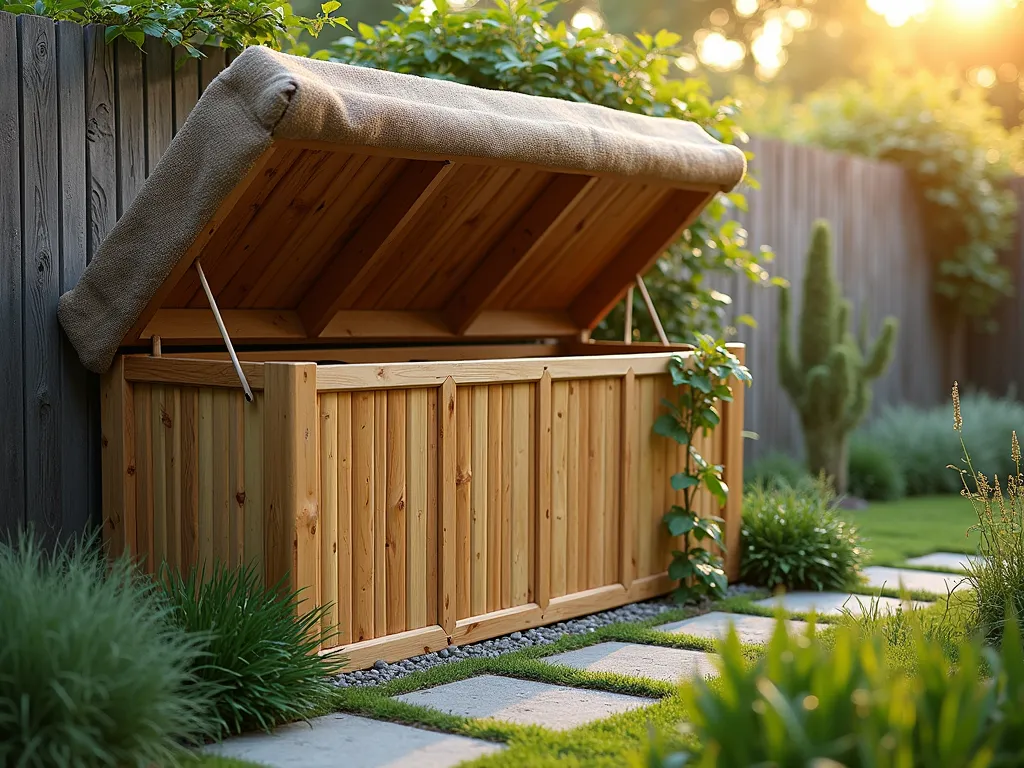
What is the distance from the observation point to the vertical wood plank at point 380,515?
13.6ft

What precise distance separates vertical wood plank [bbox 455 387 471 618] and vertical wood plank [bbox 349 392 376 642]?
16.4 inches

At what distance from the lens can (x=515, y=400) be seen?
15.3 feet

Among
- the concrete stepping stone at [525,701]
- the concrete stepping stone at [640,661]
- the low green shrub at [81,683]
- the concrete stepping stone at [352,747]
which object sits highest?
the low green shrub at [81,683]

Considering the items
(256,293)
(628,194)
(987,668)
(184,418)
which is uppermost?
(628,194)

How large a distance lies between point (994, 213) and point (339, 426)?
857 cm

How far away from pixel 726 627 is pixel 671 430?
0.95 m

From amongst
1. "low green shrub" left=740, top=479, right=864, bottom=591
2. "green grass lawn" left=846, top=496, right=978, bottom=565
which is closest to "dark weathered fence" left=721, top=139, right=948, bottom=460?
"green grass lawn" left=846, top=496, right=978, bottom=565

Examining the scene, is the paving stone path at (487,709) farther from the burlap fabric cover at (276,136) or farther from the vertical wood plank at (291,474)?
→ the burlap fabric cover at (276,136)

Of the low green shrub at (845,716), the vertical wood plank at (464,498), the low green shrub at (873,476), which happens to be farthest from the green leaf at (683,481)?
the low green shrub at (873,476)

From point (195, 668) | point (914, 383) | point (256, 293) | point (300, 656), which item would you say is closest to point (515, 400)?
point (256, 293)

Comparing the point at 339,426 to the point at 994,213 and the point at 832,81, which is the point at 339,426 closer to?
the point at 994,213

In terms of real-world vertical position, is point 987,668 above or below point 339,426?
below

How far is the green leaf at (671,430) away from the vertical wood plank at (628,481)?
133mm

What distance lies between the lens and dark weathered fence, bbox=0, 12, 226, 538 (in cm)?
420
